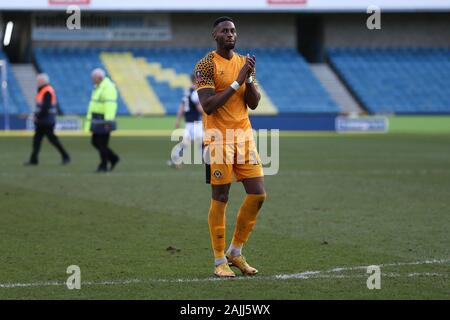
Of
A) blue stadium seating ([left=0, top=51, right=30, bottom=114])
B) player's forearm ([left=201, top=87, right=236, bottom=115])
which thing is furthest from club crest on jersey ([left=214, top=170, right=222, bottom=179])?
blue stadium seating ([left=0, top=51, right=30, bottom=114])

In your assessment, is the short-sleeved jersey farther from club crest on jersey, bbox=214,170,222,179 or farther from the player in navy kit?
the player in navy kit

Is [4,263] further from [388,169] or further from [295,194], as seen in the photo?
[388,169]

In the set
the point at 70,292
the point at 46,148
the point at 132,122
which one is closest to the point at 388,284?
the point at 70,292

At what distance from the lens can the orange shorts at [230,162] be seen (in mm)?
9039

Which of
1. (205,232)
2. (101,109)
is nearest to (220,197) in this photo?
(205,232)

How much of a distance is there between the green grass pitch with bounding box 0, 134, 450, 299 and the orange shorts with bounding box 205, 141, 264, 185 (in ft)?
2.93

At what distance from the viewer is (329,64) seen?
55.9 metres

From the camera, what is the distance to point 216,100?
28.9ft

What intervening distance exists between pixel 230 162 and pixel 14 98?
127ft

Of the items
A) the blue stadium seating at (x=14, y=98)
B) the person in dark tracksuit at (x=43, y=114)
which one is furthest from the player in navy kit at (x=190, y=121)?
the blue stadium seating at (x=14, y=98)

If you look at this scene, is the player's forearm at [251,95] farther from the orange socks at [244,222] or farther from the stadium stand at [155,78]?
the stadium stand at [155,78]

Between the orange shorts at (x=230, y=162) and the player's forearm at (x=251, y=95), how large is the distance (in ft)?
1.15

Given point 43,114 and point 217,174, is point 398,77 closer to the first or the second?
point 43,114

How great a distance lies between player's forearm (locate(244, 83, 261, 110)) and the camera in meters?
8.97
